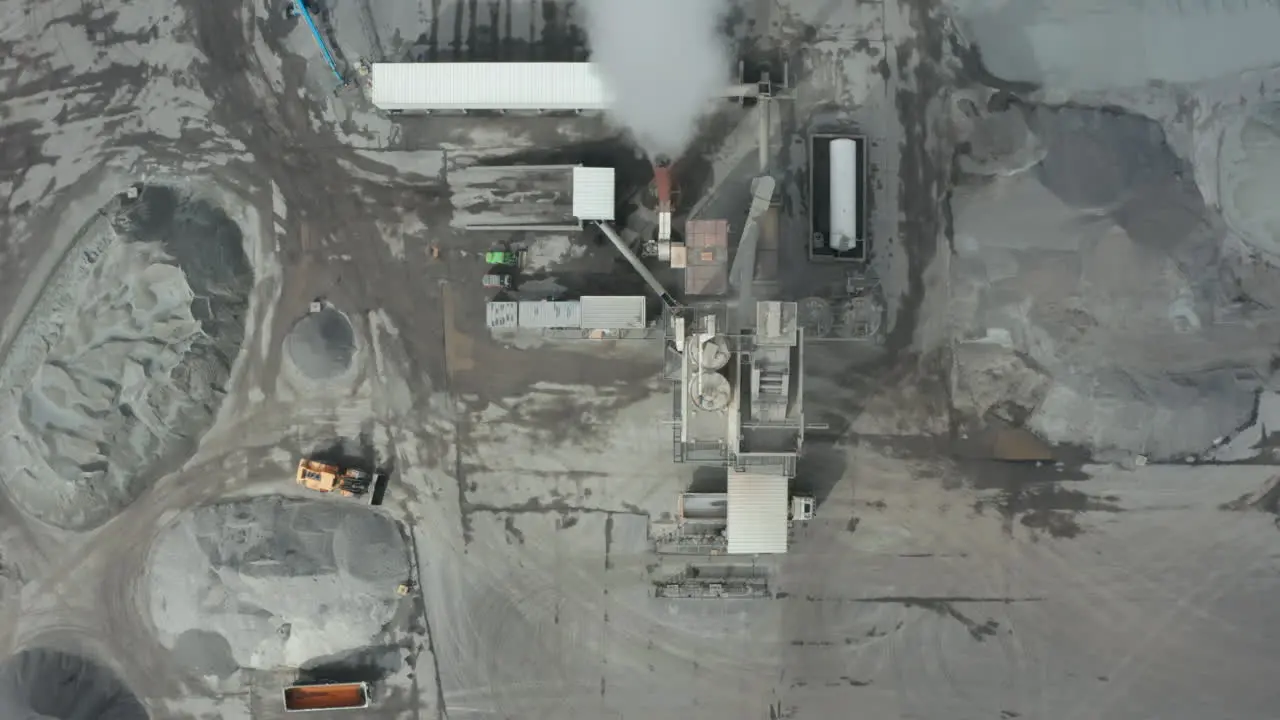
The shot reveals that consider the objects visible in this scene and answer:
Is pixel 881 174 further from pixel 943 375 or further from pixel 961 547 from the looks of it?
pixel 961 547

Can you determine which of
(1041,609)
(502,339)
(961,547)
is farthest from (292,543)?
(1041,609)

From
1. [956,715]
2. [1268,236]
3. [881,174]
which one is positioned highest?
[881,174]

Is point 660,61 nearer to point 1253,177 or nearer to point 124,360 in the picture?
point 124,360

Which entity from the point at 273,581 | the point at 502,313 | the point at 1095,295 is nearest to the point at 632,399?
the point at 502,313

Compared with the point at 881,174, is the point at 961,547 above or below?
below

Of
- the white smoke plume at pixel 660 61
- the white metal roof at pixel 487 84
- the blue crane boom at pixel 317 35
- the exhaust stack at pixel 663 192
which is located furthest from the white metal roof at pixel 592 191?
the blue crane boom at pixel 317 35

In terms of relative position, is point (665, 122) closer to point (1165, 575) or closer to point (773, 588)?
point (773, 588)
